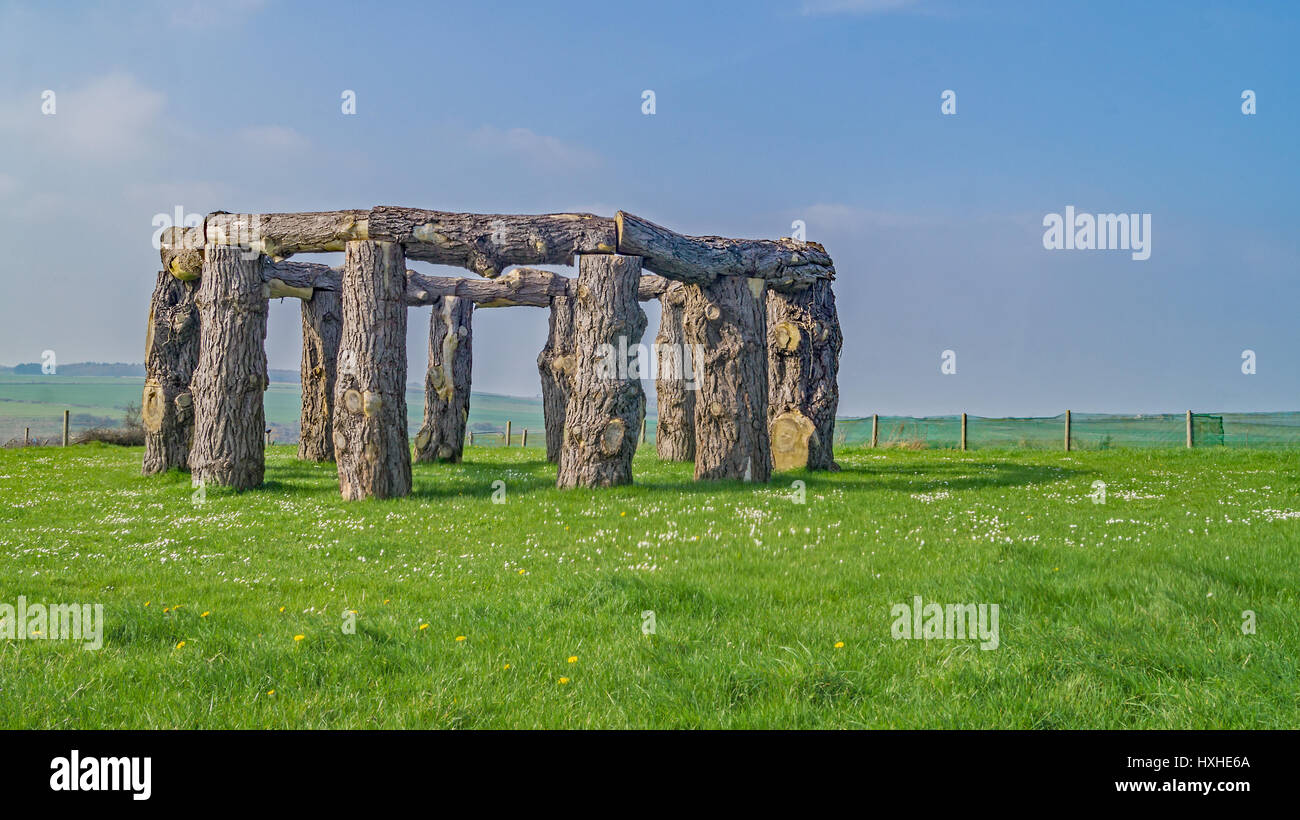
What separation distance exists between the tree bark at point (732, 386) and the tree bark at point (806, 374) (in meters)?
2.33

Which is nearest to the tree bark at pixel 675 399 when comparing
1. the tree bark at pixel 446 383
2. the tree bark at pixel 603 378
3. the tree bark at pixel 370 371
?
the tree bark at pixel 446 383

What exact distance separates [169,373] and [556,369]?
998cm

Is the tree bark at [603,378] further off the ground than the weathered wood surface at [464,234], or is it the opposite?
the weathered wood surface at [464,234]

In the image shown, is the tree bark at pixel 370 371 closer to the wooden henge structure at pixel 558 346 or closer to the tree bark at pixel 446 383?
the wooden henge structure at pixel 558 346

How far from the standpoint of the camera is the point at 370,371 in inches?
632

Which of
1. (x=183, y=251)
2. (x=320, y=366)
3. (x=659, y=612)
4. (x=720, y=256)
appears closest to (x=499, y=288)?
(x=320, y=366)

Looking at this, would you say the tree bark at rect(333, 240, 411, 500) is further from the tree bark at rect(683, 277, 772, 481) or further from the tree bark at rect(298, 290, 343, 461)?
the tree bark at rect(298, 290, 343, 461)

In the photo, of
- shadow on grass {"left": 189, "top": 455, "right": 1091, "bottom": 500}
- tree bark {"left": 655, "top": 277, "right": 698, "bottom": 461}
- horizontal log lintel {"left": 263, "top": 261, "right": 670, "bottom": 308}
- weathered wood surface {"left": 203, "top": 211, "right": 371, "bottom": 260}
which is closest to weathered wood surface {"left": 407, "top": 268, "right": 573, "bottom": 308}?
horizontal log lintel {"left": 263, "top": 261, "right": 670, "bottom": 308}

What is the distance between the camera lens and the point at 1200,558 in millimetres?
8773

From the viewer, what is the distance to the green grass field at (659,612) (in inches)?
198

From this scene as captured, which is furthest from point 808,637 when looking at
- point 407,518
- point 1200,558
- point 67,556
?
point 67,556

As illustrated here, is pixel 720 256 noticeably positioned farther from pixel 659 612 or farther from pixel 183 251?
pixel 659 612

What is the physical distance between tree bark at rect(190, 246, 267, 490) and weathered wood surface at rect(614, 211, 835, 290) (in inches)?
308
